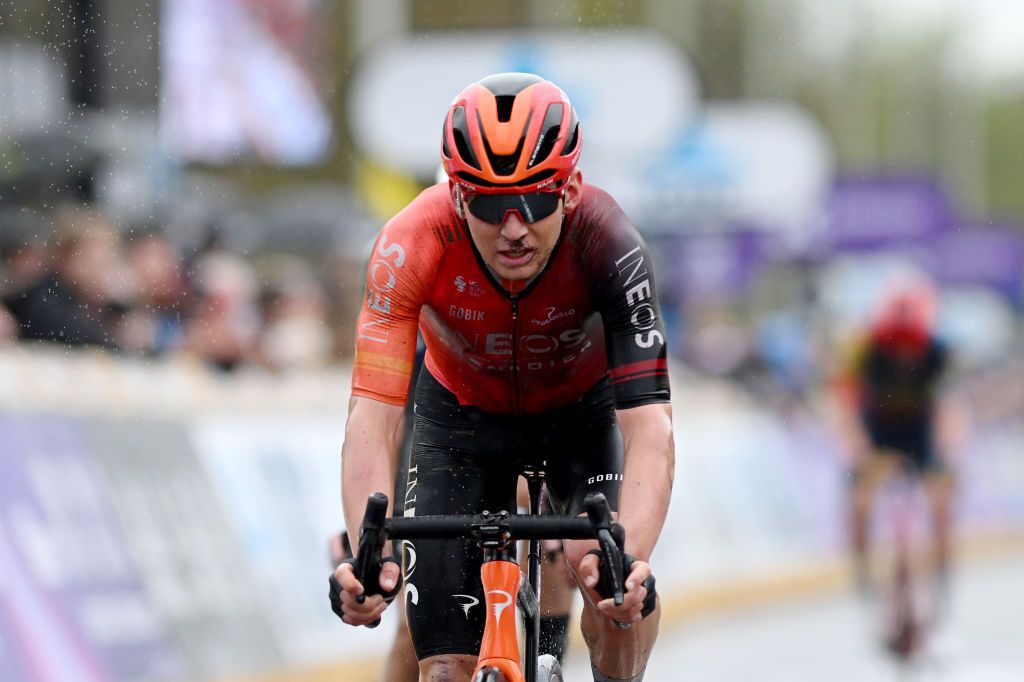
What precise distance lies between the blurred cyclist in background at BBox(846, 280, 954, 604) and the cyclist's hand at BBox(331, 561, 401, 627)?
9.18m

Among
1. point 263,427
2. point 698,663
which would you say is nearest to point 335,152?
point 698,663

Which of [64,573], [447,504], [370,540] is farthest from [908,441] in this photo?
[370,540]

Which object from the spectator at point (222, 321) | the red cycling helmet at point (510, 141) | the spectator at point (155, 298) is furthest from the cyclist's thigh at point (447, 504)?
the spectator at point (222, 321)

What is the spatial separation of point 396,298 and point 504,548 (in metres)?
0.80

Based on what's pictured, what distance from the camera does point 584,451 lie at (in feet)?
17.0

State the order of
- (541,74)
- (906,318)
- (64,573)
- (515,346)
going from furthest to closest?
(906,318) → (541,74) → (64,573) → (515,346)

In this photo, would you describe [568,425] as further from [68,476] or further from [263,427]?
[263,427]

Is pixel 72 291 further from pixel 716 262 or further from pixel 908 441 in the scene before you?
pixel 716 262

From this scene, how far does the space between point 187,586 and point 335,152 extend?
91.4 feet

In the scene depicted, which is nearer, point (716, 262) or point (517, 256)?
point (517, 256)

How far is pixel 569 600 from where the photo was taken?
5.71 meters

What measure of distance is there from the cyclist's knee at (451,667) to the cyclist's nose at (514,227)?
1.18 metres

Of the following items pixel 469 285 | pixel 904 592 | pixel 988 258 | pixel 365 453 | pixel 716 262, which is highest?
pixel 469 285

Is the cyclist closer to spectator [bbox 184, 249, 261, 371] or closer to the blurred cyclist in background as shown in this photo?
spectator [bbox 184, 249, 261, 371]
